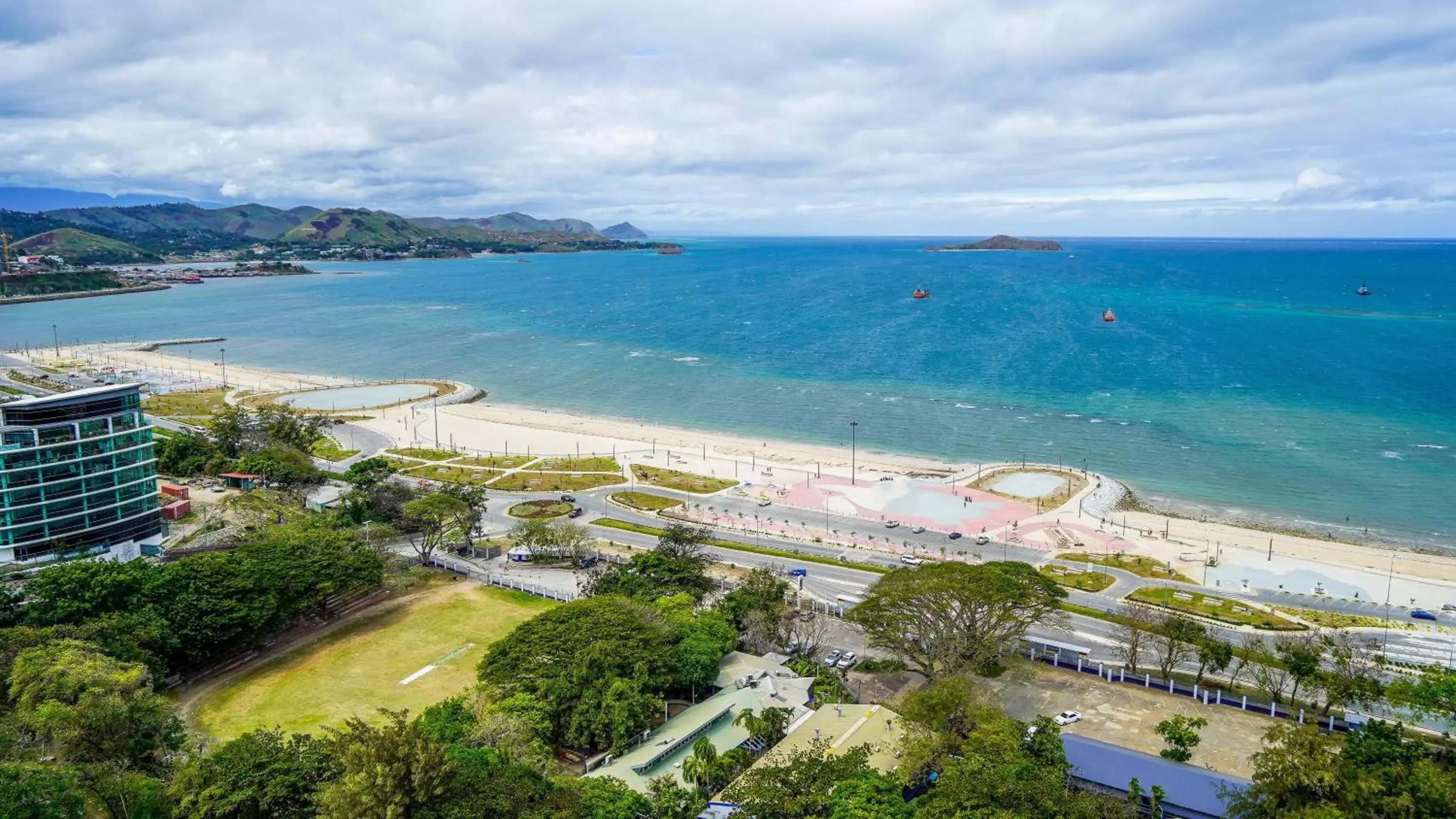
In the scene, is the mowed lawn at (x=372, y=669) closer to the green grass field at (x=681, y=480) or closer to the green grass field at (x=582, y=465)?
the green grass field at (x=681, y=480)

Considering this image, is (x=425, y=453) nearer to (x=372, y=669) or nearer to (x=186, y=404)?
(x=186, y=404)

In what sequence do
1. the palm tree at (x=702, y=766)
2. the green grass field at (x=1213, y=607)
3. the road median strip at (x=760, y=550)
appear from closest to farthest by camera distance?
1. the palm tree at (x=702, y=766)
2. the green grass field at (x=1213, y=607)
3. the road median strip at (x=760, y=550)

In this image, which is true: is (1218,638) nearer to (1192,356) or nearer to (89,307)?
(1192,356)

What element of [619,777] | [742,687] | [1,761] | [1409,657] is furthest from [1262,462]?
[1,761]

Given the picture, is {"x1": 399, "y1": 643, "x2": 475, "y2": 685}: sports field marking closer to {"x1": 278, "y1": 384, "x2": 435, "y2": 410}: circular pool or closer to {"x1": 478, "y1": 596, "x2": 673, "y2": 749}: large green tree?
{"x1": 478, "y1": 596, "x2": 673, "y2": 749}: large green tree

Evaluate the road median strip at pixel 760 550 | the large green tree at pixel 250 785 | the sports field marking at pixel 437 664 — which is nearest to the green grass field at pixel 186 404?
the road median strip at pixel 760 550

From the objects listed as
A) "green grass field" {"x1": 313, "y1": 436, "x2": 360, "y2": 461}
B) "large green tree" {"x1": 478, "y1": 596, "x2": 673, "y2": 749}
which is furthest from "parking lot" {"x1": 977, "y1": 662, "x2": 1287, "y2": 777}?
"green grass field" {"x1": 313, "y1": 436, "x2": 360, "y2": 461}
